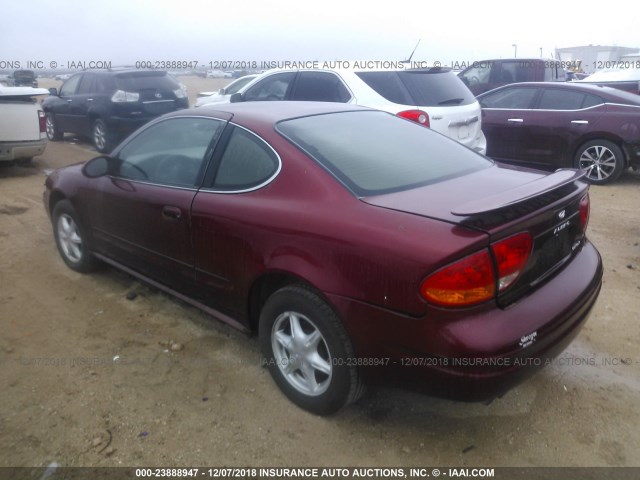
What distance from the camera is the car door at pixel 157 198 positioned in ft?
10.8

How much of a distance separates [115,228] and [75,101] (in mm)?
8036

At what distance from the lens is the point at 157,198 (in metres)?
3.44

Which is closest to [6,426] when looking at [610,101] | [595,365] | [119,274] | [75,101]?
[119,274]

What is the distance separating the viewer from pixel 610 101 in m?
7.63

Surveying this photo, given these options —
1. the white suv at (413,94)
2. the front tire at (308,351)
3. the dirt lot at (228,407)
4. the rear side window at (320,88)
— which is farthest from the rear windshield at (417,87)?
the front tire at (308,351)

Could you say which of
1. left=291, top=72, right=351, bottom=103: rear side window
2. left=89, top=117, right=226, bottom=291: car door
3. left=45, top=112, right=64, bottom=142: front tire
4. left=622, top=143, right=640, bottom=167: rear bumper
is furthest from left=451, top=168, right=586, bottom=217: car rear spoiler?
left=45, top=112, right=64, bottom=142: front tire

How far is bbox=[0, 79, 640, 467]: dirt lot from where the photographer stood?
2562 millimetres

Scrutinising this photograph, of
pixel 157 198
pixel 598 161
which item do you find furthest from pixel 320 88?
pixel 598 161

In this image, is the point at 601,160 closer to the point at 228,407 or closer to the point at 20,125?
the point at 228,407

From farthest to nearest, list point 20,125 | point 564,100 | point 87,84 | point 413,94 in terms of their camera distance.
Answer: point 87,84, point 20,125, point 564,100, point 413,94

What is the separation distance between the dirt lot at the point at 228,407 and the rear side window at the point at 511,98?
16.5 feet

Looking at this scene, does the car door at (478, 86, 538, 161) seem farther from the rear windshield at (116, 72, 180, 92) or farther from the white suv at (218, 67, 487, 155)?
the rear windshield at (116, 72, 180, 92)

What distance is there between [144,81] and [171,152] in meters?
7.46

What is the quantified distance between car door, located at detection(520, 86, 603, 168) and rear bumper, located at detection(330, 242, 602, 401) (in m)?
6.03
